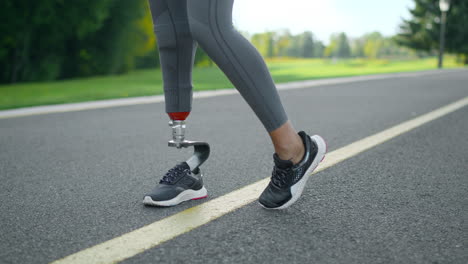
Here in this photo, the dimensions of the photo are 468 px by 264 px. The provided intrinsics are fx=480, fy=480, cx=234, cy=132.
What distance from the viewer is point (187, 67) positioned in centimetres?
212

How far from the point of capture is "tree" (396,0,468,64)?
43469 millimetres

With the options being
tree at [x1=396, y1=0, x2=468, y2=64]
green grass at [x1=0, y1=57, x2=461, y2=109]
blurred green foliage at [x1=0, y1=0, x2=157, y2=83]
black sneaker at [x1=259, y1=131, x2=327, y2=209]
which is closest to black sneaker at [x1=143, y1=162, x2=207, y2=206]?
black sneaker at [x1=259, y1=131, x2=327, y2=209]

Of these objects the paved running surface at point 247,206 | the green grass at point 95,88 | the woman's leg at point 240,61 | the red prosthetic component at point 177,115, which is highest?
the woman's leg at point 240,61

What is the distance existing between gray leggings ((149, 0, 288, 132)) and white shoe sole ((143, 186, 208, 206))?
1.56ft

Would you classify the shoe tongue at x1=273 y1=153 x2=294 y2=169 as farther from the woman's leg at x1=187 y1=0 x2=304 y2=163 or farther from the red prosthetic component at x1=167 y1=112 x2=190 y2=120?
the red prosthetic component at x1=167 y1=112 x2=190 y2=120

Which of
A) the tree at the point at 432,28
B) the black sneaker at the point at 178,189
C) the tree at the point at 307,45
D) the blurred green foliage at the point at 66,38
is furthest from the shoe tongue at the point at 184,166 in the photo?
the tree at the point at 307,45

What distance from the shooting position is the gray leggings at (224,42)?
1844mm

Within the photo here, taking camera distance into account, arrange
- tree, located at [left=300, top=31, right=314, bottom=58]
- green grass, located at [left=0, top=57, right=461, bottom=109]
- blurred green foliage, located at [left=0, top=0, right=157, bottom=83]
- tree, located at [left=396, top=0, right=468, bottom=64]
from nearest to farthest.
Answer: green grass, located at [left=0, top=57, right=461, bottom=109] < blurred green foliage, located at [left=0, top=0, right=157, bottom=83] < tree, located at [left=396, top=0, right=468, bottom=64] < tree, located at [left=300, top=31, right=314, bottom=58]

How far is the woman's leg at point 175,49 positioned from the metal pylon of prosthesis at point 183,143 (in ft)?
0.24

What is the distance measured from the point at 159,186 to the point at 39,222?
499 millimetres

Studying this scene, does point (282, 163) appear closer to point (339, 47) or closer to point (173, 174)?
point (173, 174)

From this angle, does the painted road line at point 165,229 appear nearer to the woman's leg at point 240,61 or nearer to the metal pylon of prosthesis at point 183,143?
the metal pylon of prosthesis at point 183,143

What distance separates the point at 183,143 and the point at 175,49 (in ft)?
1.35

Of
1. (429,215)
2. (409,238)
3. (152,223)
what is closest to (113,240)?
(152,223)
